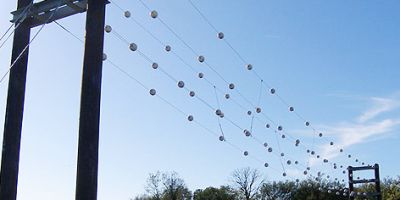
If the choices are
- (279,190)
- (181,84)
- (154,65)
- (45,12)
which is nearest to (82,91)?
(45,12)

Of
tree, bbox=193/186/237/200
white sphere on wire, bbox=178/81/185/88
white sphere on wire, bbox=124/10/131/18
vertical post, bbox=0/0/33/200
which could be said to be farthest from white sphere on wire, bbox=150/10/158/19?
tree, bbox=193/186/237/200

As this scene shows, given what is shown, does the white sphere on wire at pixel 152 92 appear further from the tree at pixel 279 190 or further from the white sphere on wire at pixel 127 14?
the tree at pixel 279 190

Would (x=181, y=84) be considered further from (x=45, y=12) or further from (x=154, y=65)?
(x=45, y=12)

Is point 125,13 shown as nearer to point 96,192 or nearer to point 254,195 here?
point 96,192

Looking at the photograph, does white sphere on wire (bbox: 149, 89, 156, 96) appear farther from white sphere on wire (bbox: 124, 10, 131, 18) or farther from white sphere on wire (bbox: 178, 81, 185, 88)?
white sphere on wire (bbox: 124, 10, 131, 18)

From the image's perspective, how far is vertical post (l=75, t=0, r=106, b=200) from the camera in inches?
298

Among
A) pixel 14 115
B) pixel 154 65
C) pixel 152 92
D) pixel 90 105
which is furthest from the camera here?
pixel 152 92

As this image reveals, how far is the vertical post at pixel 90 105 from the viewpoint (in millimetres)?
7563

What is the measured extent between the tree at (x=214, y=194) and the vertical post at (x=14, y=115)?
66264mm

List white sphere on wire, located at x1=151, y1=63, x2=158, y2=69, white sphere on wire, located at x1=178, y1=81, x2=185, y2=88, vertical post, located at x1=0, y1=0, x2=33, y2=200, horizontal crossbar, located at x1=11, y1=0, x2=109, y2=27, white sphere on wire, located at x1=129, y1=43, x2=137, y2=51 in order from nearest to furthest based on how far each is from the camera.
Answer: vertical post, located at x1=0, y1=0, x2=33, y2=200, horizontal crossbar, located at x1=11, y1=0, x2=109, y2=27, white sphere on wire, located at x1=129, y1=43, x2=137, y2=51, white sphere on wire, located at x1=151, y1=63, x2=158, y2=69, white sphere on wire, located at x1=178, y1=81, x2=185, y2=88

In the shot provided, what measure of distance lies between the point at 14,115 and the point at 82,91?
1817 mm

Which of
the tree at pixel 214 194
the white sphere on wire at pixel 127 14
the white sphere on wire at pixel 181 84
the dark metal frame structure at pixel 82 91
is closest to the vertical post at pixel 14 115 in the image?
the dark metal frame structure at pixel 82 91

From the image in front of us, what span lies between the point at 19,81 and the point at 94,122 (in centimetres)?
233

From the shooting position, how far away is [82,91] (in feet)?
26.6
